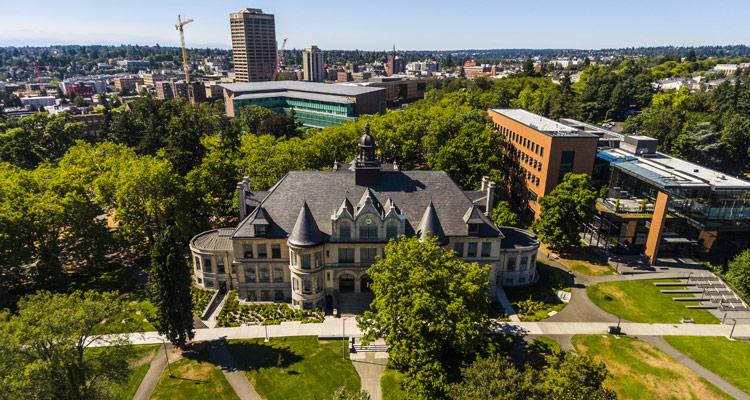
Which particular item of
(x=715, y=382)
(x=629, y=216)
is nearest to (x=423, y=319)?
(x=715, y=382)

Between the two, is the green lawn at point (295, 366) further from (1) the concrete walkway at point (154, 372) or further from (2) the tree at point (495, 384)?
(2) the tree at point (495, 384)

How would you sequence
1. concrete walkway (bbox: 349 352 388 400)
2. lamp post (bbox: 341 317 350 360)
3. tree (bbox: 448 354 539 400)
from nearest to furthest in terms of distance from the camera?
1. tree (bbox: 448 354 539 400)
2. concrete walkway (bbox: 349 352 388 400)
3. lamp post (bbox: 341 317 350 360)

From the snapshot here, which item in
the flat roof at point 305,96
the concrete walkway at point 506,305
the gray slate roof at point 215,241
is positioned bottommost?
the concrete walkway at point 506,305

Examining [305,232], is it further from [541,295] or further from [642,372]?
[642,372]

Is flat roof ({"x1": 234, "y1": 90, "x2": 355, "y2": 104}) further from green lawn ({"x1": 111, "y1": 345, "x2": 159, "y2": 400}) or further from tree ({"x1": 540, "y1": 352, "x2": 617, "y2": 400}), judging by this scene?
tree ({"x1": 540, "y1": 352, "x2": 617, "y2": 400})

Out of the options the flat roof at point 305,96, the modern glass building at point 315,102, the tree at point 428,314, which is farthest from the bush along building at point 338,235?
the flat roof at point 305,96

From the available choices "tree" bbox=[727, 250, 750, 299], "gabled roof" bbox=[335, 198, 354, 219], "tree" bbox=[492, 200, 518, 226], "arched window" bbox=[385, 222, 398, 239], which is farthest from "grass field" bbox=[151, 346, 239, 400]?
"tree" bbox=[727, 250, 750, 299]
